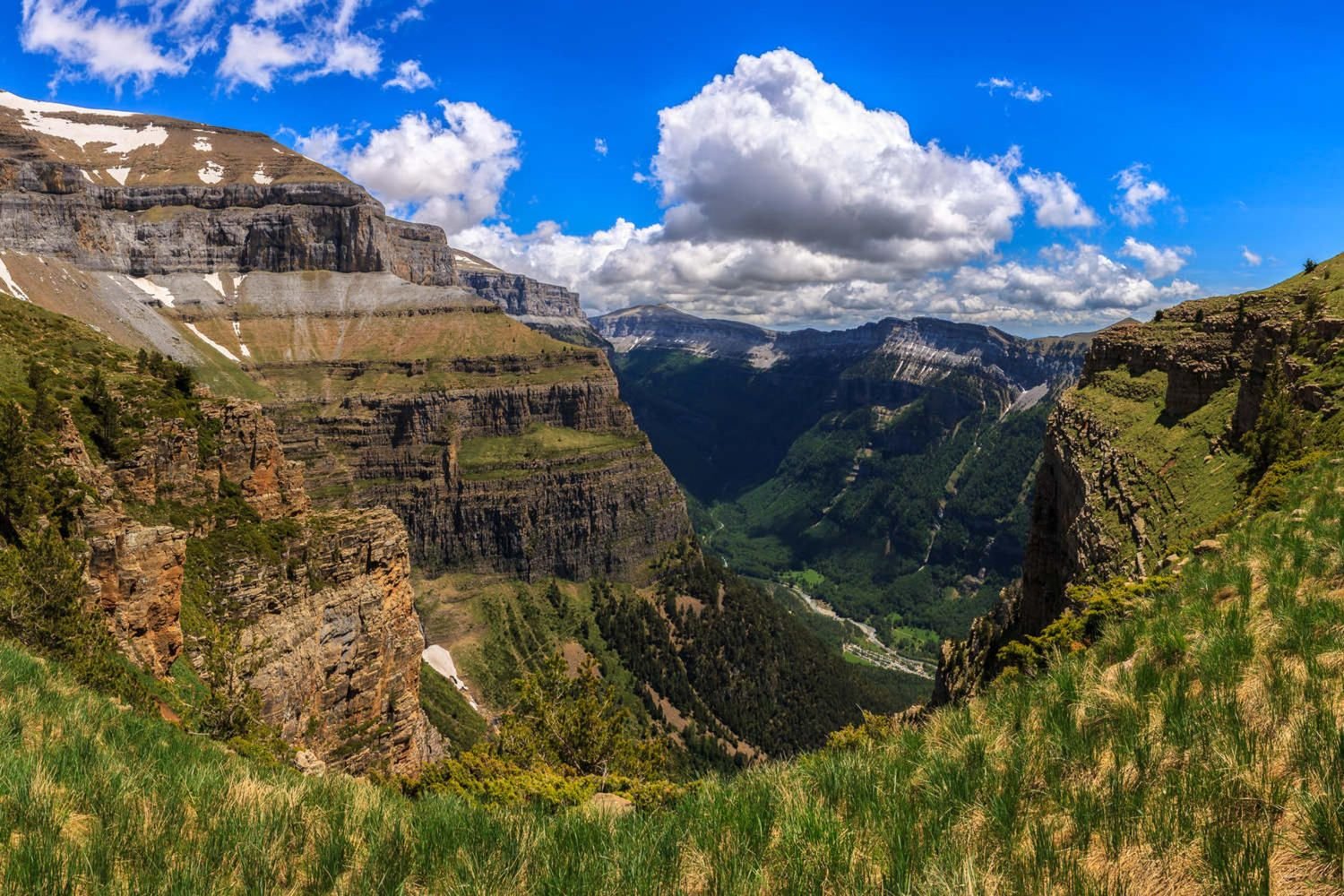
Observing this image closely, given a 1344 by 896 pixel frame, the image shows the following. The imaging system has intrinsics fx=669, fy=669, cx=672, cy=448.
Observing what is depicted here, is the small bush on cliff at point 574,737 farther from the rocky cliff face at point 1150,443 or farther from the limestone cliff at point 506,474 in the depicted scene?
the limestone cliff at point 506,474

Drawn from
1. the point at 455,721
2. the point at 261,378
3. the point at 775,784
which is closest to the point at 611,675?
the point at 455,721

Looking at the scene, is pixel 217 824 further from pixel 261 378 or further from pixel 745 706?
pixel 261 378

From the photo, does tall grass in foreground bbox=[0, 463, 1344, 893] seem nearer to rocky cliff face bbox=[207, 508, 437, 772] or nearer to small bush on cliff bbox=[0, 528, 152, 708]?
small bush on cliff bbox=[0, 528, 152, 708]

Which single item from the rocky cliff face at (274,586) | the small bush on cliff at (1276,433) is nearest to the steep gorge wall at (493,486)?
the rocky cliff face at (274,586)

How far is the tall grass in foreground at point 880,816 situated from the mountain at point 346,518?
15070 millimetres

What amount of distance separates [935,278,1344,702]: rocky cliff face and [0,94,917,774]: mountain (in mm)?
17155

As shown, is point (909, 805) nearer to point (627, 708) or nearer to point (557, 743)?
point (557, 743)

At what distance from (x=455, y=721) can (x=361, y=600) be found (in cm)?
5199

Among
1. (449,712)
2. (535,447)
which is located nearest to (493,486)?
(535,447)

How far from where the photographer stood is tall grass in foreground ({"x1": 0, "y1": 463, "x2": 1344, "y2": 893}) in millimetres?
4387

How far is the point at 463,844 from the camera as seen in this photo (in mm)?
5453

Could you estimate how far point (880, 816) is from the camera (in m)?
5.65

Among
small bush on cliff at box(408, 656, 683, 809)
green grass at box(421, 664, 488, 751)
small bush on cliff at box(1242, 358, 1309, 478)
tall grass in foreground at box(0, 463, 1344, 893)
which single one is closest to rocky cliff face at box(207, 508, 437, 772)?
small bush on cliff at box(408, 656, 683, 809)

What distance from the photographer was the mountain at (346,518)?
2548 centimetres
